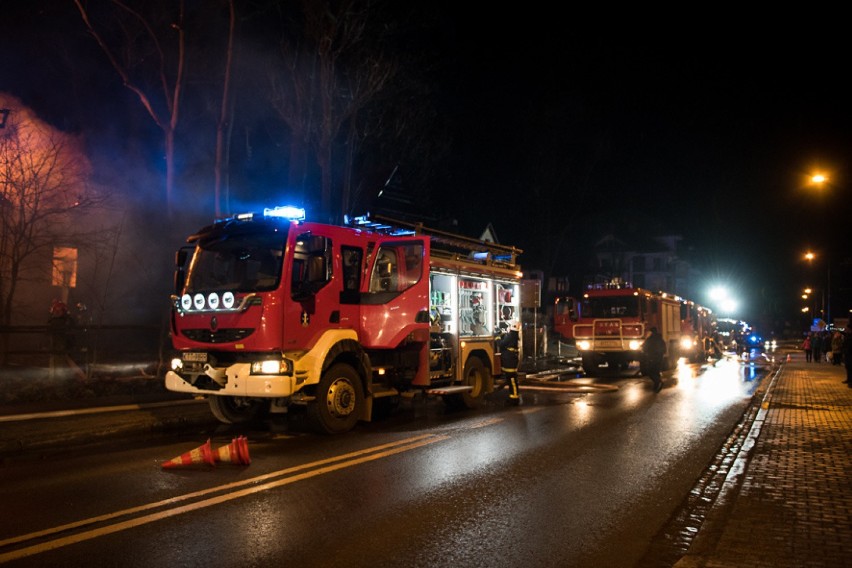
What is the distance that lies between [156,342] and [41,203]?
4.40 m

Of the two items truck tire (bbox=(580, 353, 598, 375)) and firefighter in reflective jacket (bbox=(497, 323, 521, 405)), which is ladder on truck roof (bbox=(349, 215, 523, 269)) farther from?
truck tire (bbox=(580, 353, 598, 375))

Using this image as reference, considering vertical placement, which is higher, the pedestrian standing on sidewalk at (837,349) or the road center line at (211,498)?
the pedestrian standing on sidewalk at (837,349)

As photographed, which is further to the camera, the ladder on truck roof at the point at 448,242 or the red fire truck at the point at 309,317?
the ladder on truck roof at the point at 448,242

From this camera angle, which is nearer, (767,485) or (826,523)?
(826,523)

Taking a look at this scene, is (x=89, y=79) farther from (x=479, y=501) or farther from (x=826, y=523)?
(x=826, y=523)

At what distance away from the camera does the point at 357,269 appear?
1054 cm

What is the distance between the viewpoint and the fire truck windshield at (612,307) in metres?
21.5

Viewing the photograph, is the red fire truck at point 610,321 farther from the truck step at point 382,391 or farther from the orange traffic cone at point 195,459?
the orange traffic cone at point 195,459

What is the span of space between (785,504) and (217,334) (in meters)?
7.03

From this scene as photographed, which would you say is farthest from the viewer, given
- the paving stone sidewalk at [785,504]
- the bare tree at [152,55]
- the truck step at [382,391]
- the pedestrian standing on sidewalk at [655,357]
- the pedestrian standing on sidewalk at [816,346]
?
the pedestrian standing on sidewalk at [816,346]

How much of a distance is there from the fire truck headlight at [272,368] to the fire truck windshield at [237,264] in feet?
3.26

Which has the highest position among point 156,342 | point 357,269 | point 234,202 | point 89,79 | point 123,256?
point 89,79

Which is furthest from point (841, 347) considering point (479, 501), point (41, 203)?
point (41, 203)

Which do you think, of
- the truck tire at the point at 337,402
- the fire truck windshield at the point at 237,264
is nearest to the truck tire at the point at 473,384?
the truck tire at the point at 337,402
